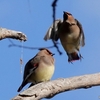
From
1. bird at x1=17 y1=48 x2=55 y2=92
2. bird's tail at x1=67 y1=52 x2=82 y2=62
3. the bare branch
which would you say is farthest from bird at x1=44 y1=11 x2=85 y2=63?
the bare branch

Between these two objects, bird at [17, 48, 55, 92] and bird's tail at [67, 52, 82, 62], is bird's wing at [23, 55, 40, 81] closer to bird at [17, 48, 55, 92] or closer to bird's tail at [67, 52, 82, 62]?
bird at [17, 48, 55, 92]

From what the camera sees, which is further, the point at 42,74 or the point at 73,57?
the point at 73,57

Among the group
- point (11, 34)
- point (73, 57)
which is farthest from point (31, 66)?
point (11, 34)

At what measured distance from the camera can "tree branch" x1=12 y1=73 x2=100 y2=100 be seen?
2.70 m

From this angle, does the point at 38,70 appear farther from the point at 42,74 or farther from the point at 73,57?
the point at 73,57

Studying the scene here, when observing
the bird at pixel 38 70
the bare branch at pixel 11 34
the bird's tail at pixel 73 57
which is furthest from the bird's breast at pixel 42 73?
the bare branch at pixel 11 34

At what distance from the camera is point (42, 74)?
14.9 feet

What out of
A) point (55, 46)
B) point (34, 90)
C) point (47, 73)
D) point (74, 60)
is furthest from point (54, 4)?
point (74, 60)

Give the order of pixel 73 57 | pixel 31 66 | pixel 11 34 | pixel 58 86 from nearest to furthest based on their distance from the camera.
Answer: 1. pixel 58 86
2. pixel 11 34
3. pixel 31 66
4. pixel 73 57

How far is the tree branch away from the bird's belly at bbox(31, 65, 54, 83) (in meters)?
1.49

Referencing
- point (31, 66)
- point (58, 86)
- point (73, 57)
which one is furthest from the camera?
point (73, 57)

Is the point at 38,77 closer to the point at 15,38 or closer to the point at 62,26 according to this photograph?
the point at 62,26

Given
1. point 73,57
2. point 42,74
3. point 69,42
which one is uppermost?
point 69,42

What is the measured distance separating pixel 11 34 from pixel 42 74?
1553 mm
